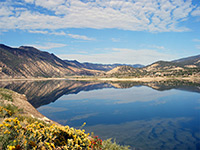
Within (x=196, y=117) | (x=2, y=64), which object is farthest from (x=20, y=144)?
(x=2, y=64)

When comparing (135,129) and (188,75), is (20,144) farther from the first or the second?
(188,75)

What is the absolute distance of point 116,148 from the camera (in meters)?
9.51

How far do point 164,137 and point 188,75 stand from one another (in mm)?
129768

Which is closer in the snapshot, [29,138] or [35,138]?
[29,138]

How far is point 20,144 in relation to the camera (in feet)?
20.8

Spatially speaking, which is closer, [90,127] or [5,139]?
[5,139]

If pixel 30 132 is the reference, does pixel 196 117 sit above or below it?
below

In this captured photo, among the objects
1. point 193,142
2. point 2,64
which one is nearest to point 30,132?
point 193,142

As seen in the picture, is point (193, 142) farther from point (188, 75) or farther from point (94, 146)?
point (188, 75)

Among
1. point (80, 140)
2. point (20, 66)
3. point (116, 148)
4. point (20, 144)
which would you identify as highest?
point (20, 66)

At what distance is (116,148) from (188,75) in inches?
5477

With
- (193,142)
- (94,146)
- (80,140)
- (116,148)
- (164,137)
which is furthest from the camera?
(164,137)

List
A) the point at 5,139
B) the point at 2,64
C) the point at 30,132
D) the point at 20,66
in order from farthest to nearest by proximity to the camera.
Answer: the point at 20,66 → the point at 2,64 → the point at 30,132 → the point at 5,139

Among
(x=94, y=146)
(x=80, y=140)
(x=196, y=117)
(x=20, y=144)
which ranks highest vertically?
(x=20, y=144)
